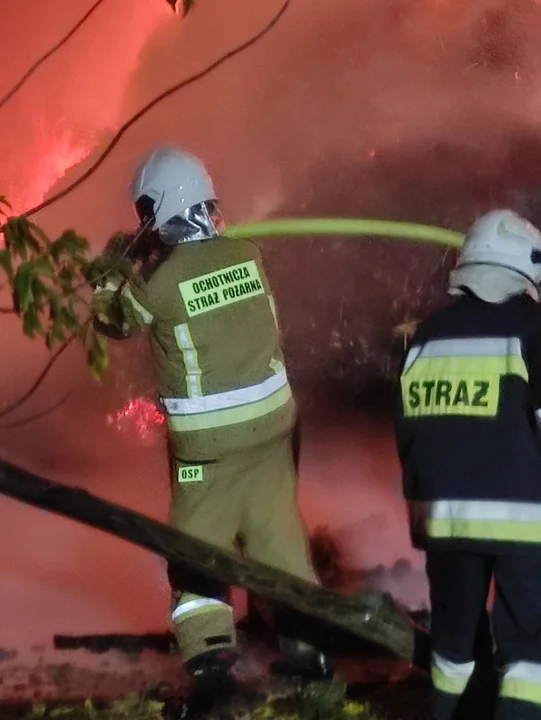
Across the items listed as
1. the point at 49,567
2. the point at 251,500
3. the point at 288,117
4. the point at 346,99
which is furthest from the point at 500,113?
the point at 49,567

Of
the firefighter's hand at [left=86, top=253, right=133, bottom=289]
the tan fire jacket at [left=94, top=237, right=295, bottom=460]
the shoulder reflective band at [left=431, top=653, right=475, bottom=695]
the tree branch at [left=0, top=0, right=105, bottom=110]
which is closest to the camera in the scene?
the firefighter's hand at [left=86, top=253, right=133, bottom=289]

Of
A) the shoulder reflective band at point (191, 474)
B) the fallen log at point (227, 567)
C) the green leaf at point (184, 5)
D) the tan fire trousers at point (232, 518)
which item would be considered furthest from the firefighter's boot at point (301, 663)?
the green leaf at point (184, 5)

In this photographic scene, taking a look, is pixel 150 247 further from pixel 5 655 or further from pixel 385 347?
pixel 5 655

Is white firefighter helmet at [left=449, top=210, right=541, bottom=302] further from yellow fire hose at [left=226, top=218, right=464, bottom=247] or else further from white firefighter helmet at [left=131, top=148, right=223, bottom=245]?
white firefighter helmet at [left=131, top=148, right=223, bottom=245]

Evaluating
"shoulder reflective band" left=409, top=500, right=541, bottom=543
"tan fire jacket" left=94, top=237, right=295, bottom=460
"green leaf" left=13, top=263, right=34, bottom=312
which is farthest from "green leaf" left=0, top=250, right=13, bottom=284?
"shoulder reflective band" left=409, top=500, right=541, bottom=543

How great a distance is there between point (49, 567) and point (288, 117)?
1.33 m

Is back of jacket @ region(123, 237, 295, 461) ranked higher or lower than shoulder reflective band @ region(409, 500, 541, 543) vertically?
higher

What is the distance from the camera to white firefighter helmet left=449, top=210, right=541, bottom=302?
1607 mm

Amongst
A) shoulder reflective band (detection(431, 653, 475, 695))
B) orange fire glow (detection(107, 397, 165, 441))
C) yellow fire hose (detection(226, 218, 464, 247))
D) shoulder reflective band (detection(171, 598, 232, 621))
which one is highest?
yellow fire hose (detection(226, 218, 464, 247))

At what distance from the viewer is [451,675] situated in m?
1.72

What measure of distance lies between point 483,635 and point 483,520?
302mm

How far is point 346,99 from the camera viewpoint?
2.28m

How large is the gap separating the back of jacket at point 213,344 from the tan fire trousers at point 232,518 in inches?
2.5

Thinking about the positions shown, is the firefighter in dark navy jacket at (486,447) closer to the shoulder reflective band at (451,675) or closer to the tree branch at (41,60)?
the shoulder reflective band at (451,675)
